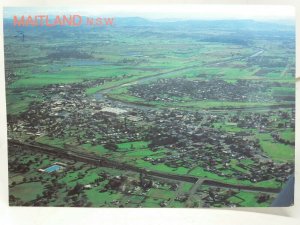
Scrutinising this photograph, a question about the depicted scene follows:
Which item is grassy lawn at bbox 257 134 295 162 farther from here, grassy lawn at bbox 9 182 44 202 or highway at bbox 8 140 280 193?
grassy lawn at bbox 9 182 44 202

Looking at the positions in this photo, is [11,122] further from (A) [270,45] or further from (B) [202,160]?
(A) [270,45]

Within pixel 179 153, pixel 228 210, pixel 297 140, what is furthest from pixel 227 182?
pixel 297 140

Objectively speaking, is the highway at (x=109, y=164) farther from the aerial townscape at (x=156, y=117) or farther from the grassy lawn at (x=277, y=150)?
the grassy lawn at (x=277, y=150)

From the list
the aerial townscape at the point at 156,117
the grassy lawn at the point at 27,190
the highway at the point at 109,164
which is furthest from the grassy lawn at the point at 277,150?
the grassy lawn at the point at 27,190

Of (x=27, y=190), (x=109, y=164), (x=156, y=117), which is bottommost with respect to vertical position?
(x=27, y=190)

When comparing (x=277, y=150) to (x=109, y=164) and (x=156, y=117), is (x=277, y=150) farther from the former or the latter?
(x=109, y=164)

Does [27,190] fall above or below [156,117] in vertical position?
below

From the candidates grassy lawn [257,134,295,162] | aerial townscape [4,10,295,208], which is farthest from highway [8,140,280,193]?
grassy lawn [257,134,295,162]

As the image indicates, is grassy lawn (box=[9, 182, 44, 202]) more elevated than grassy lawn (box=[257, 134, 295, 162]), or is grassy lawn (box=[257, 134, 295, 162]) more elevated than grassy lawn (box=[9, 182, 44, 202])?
grassy lawn (box=[257, 134, 295, 162])

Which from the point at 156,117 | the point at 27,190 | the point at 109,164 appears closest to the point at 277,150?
the point at 156,117
